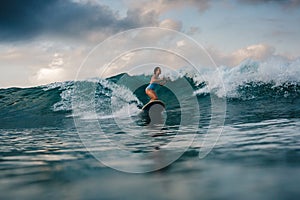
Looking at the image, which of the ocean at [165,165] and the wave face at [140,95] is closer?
the ocean at [165,165]

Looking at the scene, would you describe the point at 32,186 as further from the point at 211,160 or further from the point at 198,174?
the point at 211,160

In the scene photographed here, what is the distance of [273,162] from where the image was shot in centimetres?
568

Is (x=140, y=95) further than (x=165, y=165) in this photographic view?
Yes

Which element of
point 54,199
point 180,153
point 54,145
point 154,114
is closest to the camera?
point 54,199

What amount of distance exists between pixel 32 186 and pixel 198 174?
2.40 m

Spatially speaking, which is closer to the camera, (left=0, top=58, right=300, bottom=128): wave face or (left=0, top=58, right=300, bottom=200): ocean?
(left=0, top=58, right=300, bottom=200): ocean

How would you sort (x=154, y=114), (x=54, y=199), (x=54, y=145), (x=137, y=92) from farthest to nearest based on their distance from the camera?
1. (x=137, y=92)
2. (x=154, y=114)
3. (x=54, y=145)
4. (x=54, y=199)

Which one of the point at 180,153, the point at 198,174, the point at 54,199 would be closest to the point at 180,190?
the point at 198,174

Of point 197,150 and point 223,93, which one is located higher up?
point 223,93

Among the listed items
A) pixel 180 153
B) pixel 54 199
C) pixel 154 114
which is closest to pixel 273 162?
pixel 180 153

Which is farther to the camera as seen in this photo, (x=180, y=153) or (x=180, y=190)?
(x=180, y=153)

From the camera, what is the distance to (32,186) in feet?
15.5

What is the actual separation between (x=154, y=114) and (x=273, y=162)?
11.1 m

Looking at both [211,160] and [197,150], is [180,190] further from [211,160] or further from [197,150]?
[197,150]
